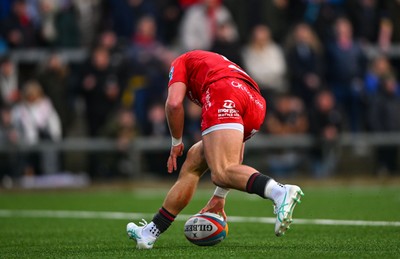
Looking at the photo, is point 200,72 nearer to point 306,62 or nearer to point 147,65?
point 147,65

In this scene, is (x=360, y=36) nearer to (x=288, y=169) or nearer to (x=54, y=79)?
(x=288, y=169)

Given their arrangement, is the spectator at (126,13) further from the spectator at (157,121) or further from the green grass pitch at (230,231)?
the green grass pitch at (230,231)

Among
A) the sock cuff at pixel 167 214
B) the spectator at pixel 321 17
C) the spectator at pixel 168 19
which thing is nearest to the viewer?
the sock cuff at pixel 167 214

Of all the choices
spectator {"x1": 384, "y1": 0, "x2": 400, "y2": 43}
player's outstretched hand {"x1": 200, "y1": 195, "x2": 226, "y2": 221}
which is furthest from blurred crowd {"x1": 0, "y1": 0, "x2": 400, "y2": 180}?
player's outstretched hand {"x1": 200, "y1": 195, "x2": 226, "y2": 221}

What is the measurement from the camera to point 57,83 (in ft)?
63.4

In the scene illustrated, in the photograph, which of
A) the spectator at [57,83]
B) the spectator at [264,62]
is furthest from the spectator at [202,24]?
the spectator at [57,83]

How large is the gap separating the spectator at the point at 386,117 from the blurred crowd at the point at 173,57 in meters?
0.02

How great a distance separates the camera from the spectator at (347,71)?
20.1m

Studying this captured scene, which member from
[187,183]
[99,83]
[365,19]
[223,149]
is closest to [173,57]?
[99,83]

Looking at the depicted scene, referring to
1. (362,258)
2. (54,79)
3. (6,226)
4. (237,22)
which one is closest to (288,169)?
(237,22)

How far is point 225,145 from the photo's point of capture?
27.5ft

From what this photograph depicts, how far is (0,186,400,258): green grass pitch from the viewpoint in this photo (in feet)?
27.2

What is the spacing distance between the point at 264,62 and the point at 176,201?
11.1 meters

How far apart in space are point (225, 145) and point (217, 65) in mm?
908
